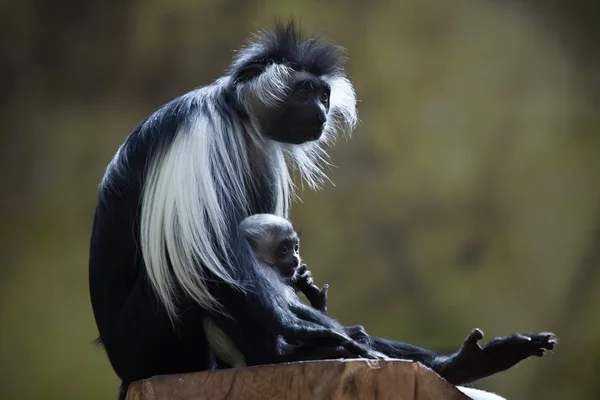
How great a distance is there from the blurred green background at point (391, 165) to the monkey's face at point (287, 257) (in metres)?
2.42

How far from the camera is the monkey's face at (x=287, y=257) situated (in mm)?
2900

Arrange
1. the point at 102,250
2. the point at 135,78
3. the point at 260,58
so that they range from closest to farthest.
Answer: the point at 102,250
the point at 260,58
the point at 135,78

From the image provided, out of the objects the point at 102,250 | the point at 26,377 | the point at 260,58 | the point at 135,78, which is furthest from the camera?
the point at 135,78

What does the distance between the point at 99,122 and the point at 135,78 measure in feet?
1.11

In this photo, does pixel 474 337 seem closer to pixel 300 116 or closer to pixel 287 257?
pixel 287 257

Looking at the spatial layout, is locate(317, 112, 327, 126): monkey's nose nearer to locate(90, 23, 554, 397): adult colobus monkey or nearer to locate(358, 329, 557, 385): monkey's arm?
locate(90, 23, 554, 397): adult colobus monkey

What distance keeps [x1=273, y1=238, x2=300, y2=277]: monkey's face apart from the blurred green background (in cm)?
242

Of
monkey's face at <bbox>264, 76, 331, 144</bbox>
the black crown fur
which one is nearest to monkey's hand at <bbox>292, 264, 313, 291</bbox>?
monkey's face at <bbox>264, 76, 331, 144</bbox>

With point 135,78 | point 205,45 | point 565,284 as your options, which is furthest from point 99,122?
point 565,284

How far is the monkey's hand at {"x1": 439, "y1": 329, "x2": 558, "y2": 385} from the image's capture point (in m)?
2.63

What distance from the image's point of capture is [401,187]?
5555 millimetres

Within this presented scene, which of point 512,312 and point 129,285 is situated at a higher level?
point 129,285

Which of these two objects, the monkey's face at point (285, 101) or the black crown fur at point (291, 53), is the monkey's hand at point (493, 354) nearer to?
the monkey's face at point (285, 101)

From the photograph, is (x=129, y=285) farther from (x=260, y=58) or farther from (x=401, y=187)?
(x=401, y=187)
